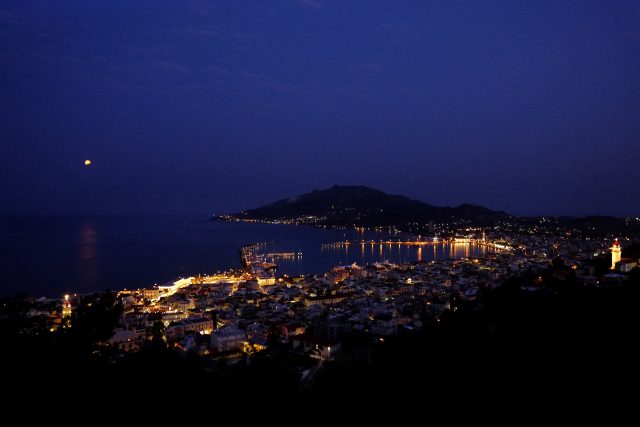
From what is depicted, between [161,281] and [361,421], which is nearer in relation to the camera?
[361,421]

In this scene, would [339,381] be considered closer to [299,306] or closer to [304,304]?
[299,306]

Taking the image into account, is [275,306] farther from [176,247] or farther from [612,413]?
[176,247]

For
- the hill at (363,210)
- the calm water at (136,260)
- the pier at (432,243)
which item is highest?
the hill at (363,210)

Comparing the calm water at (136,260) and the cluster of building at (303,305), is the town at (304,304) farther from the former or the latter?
the calm water at (136,260)

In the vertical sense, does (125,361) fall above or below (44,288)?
above

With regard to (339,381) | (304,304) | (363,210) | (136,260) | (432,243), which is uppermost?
(363,210)

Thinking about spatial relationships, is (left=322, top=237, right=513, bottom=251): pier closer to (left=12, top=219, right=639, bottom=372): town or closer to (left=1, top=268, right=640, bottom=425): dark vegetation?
(left=12, top=219, right=639, bottom=372): town

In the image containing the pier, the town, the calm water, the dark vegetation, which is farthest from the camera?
the pier

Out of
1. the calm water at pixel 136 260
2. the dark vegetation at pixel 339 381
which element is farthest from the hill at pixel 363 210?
the dark vegetation at pixel 339 381

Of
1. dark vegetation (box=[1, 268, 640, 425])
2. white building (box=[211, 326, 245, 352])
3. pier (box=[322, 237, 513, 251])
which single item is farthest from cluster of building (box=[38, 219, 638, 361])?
pier (box=[322, 237, 513, 251])

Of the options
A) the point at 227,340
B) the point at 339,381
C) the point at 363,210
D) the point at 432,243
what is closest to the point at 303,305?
the point at 227,340

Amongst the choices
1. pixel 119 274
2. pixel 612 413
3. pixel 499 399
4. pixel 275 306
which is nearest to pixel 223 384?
pixel 499 399
